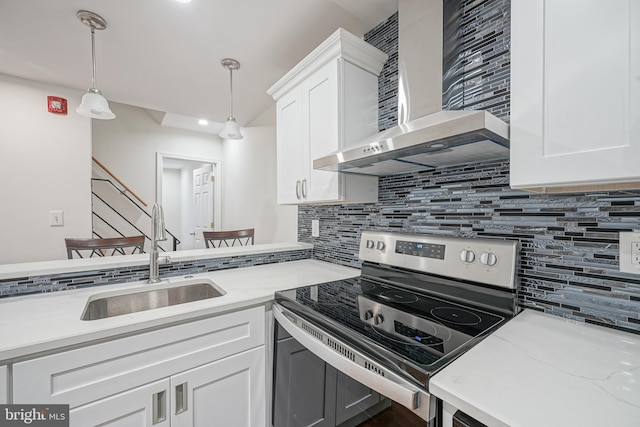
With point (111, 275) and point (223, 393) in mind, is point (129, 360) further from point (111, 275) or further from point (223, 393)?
point (111, 275)

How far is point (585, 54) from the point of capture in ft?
2.17

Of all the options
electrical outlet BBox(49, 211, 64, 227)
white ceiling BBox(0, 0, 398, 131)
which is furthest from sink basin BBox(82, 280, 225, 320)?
electrical outlet BBox(49, 211, 64, 227)

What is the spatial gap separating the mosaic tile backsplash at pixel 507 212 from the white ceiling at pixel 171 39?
59 cm

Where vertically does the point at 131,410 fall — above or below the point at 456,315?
below

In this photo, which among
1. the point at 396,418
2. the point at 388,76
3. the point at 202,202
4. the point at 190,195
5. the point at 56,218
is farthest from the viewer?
the point at 190,195

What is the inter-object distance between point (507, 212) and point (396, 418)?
0.86 meters

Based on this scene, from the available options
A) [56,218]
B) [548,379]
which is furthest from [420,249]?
[56,218]

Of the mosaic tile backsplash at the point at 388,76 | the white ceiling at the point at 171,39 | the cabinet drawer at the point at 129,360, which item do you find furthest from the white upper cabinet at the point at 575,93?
the cabinet drawer at the point at 129,360

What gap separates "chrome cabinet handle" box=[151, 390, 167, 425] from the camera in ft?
3.17

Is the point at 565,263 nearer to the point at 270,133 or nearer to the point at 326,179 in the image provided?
the point at 326,179

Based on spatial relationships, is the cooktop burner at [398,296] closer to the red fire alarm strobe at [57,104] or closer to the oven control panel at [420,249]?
the oven control panel at [420,249]

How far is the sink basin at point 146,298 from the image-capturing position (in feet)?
4.07

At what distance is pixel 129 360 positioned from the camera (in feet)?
3.03

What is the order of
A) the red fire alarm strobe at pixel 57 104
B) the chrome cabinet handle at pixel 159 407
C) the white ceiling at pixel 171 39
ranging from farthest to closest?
the red fire alarm strobe at pixel 57 104 → the white ceiling at pixel 171 39 → the chrome cabinet handle at pixel 159 407
